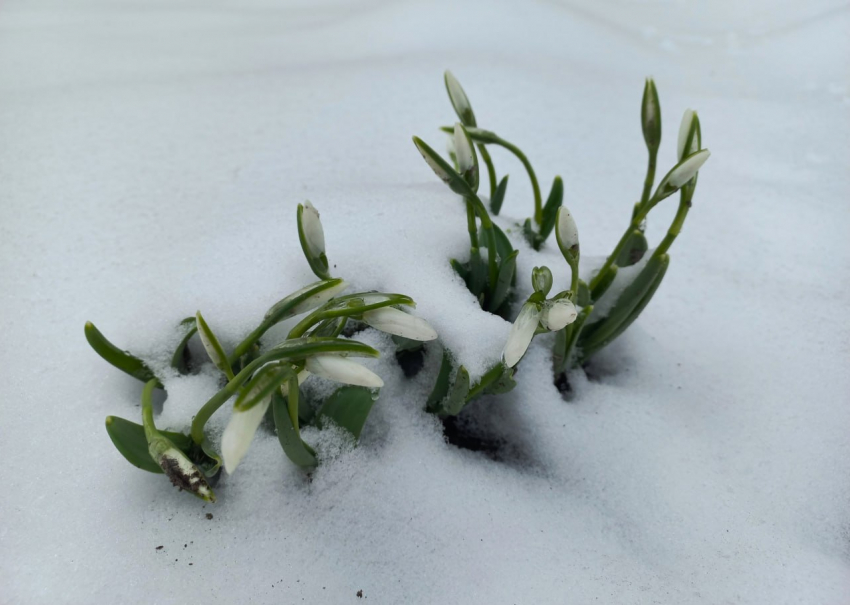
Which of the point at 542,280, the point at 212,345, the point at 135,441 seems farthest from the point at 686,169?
the point at 135,441

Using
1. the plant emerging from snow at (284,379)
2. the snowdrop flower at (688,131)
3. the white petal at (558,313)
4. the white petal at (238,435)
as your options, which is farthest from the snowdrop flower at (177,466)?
the snowdrop flower at (688,131)

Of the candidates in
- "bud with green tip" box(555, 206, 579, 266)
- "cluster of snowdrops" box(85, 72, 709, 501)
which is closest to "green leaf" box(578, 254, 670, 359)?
"cluster of snowdrops" box(85, 72, 709, 501)

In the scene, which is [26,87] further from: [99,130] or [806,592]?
[806,592]

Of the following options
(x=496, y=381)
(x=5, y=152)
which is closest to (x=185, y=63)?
(x=5, y=152)

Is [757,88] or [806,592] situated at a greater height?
[757,88]

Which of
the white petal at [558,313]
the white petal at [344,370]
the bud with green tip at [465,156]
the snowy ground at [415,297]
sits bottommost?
the snowy ground at [415,297]

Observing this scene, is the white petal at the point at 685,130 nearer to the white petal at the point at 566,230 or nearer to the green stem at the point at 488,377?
the white petal at the point at 566,230

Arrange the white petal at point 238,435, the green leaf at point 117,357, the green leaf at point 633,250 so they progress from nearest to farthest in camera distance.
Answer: the white petal at point 238,435 → the green leaf at point 117,357 → the green leaf at point 633,250

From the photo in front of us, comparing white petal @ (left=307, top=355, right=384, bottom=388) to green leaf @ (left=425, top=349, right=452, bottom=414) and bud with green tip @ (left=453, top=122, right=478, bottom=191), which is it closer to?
green leaf @ (left=425, top=349, right=452, bottom=414)
